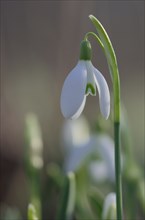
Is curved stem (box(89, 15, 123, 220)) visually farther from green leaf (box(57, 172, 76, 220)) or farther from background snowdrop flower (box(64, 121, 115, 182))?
background snowdrop flower (box(64, 121, 115, 182))

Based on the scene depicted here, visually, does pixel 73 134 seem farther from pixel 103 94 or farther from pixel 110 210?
pixel 103 94

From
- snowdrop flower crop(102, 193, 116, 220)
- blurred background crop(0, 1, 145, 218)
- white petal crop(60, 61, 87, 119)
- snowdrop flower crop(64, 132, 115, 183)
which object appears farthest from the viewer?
blurred background crop(0, 1, 145, 218)

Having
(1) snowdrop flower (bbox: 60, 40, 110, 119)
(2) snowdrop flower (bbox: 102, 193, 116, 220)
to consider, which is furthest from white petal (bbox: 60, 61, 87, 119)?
(2) snowdrop flower (bbox: 102, 193, 116, 220)

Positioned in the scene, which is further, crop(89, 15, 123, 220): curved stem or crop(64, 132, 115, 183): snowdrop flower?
crop(64, 132, 115, 183): snowdrop flower

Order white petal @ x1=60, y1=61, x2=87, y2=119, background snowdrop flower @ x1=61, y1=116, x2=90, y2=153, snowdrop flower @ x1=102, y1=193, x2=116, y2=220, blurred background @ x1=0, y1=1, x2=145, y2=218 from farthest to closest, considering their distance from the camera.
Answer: blurred background @ x1=0, y1=1, x2=145, y2=218 → background snowdrop flower @ x1=61, y1=116, x2=90, y2=153 → snowdrop flower @ x1=102, y1=193, x2=116, y2=220 → white petal @ x1=60, y1=61, x2=87, y2=119

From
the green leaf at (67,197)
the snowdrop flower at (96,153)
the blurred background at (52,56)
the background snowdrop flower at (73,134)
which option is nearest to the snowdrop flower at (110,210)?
the green leaf at (67,197)

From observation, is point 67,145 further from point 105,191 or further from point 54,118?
point 54,118

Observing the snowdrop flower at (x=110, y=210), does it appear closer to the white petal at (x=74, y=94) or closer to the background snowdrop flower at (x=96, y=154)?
the white petal at (x=74, y=94)
